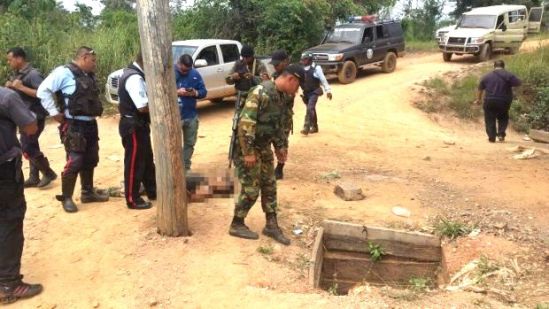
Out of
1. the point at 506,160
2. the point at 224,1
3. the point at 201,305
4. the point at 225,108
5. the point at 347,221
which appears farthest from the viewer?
the point at 224,1

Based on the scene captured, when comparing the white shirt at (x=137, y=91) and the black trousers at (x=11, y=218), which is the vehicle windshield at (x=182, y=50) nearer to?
the white shirt at (x=137, y=91)

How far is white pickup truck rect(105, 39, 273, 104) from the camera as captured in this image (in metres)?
11.3

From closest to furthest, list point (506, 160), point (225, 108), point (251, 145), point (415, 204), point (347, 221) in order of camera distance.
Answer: point (251, 145) < point (347, 221) < point (415, 204) < point (506, 160) < point (225, 108)

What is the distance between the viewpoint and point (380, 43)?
1658cm

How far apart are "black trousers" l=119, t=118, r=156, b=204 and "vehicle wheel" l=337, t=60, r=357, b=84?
10412 mm

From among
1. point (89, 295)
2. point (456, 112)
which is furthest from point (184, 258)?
point (456, 112)

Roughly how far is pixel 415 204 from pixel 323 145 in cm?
345

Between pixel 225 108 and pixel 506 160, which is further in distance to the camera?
pixel 225 108

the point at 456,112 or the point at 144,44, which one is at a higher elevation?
the point at 144,44

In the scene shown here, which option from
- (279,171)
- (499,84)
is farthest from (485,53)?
(279,171)

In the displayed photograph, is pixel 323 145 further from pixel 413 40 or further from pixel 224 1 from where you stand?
pixel 413 40

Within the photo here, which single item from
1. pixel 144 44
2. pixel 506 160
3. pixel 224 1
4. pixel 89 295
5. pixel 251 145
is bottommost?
pixel 506 160

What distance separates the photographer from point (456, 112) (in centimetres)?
1412

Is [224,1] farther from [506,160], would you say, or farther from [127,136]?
[127,136]
